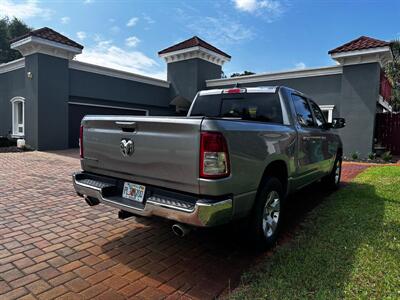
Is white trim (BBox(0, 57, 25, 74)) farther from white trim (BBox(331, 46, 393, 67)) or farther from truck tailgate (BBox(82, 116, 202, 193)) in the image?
white trim (BBox(331, 46, 393, 67))

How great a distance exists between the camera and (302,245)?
3.76m

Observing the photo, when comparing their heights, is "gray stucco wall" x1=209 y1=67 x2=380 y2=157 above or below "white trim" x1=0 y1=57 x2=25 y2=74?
below

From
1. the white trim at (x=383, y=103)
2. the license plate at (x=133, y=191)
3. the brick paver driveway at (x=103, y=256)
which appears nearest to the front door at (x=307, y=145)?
the brick paver driveway at (x=103, y=256)

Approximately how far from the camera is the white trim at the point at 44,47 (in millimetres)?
13500

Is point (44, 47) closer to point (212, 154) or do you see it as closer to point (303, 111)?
point (303, 111)

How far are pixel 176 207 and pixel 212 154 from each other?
0.60 m

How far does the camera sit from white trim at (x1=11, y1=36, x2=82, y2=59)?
13.5 metres

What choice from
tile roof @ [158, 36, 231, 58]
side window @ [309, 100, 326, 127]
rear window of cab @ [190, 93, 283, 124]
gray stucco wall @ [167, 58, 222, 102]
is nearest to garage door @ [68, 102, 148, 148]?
gray stucco wall @ [167, 58, 222, 102]

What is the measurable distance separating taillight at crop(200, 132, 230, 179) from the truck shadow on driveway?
893 mm

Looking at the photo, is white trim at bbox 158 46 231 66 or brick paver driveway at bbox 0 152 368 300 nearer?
brick paver driveway at bbox 0 152 368 300

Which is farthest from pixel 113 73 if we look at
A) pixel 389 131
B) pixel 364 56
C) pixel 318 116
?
pixel 389 131

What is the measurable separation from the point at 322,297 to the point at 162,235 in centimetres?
213

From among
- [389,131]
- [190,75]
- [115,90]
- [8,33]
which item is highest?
[8,33]

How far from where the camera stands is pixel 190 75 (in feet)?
60.0
